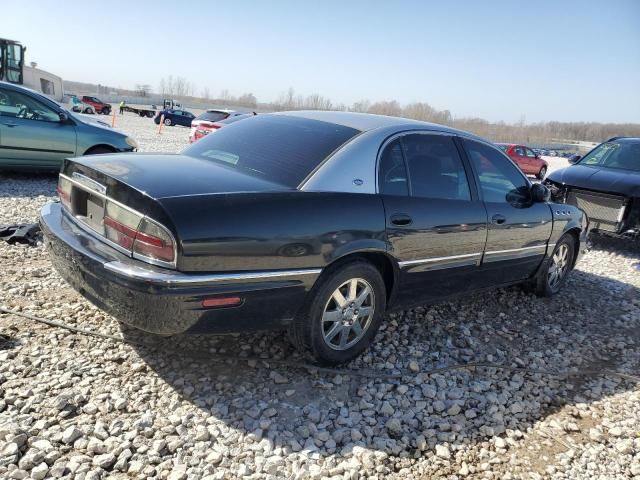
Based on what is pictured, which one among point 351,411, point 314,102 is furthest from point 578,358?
point 314,102

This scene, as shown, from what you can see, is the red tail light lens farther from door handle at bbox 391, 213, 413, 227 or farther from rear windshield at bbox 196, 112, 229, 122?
rear windshield at bbox 196, 112, 229, 122

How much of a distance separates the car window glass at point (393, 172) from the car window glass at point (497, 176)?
2.97ft

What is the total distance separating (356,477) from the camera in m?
2.41

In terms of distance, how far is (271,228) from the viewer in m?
2.71

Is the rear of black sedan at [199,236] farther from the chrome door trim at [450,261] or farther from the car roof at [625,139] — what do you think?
the car roof at [625,139]

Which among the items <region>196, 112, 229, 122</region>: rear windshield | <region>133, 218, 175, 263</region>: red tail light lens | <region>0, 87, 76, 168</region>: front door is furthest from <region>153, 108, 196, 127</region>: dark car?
<region>133, 218, 175, 263</region>: red tail light lens

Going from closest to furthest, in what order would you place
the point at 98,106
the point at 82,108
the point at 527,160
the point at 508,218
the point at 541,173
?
the point at 508,218 → the point at 527,160 → the point at 541,173 → the point at 82,108 → the point at 98,106

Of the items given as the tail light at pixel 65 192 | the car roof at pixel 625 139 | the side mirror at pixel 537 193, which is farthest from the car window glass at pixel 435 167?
the car roof at pixel 625 139

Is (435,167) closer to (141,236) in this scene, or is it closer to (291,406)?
(291,406)

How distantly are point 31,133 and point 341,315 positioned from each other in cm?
681

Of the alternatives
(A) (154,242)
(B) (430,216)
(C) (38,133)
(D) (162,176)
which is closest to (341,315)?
(B) (430,216)

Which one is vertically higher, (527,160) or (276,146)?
(276,146)

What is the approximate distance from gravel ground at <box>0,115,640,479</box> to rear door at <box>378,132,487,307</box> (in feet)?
1.72

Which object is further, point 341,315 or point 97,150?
point 97,150
